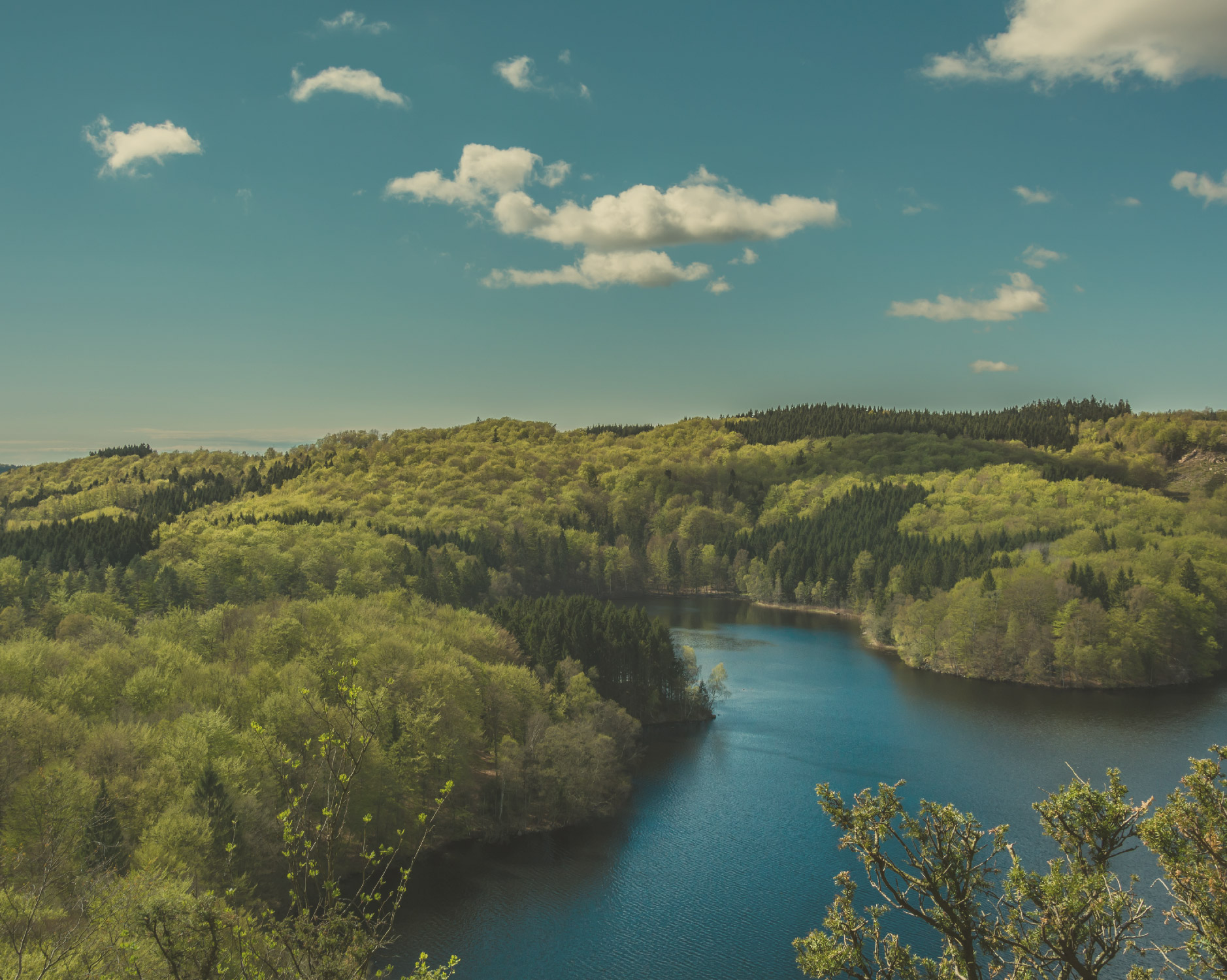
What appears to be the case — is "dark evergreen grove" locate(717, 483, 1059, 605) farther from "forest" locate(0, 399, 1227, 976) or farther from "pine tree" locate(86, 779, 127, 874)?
"pine tree" locate(86, 779, 127, 874)

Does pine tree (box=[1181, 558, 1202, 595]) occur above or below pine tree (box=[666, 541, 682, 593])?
above

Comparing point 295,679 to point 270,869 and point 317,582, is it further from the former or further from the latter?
point 317,582

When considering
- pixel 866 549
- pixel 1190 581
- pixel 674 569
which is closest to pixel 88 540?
pixel 674 569

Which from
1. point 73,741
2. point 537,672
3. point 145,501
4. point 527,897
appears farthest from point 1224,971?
point 145,501

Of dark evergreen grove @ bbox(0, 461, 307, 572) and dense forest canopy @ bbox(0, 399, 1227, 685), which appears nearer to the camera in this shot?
dense forest canopy @ bbox(0, 399, 1227, 685)

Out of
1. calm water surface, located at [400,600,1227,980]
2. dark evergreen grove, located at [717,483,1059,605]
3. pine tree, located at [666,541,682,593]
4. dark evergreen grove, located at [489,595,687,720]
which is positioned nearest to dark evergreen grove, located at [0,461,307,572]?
dark evergreen grove, located at [489,595,687,720]

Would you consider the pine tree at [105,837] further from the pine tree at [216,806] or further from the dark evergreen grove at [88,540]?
the dark evergreen grove at [88,540]

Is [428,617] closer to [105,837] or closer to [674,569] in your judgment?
[105,837]
